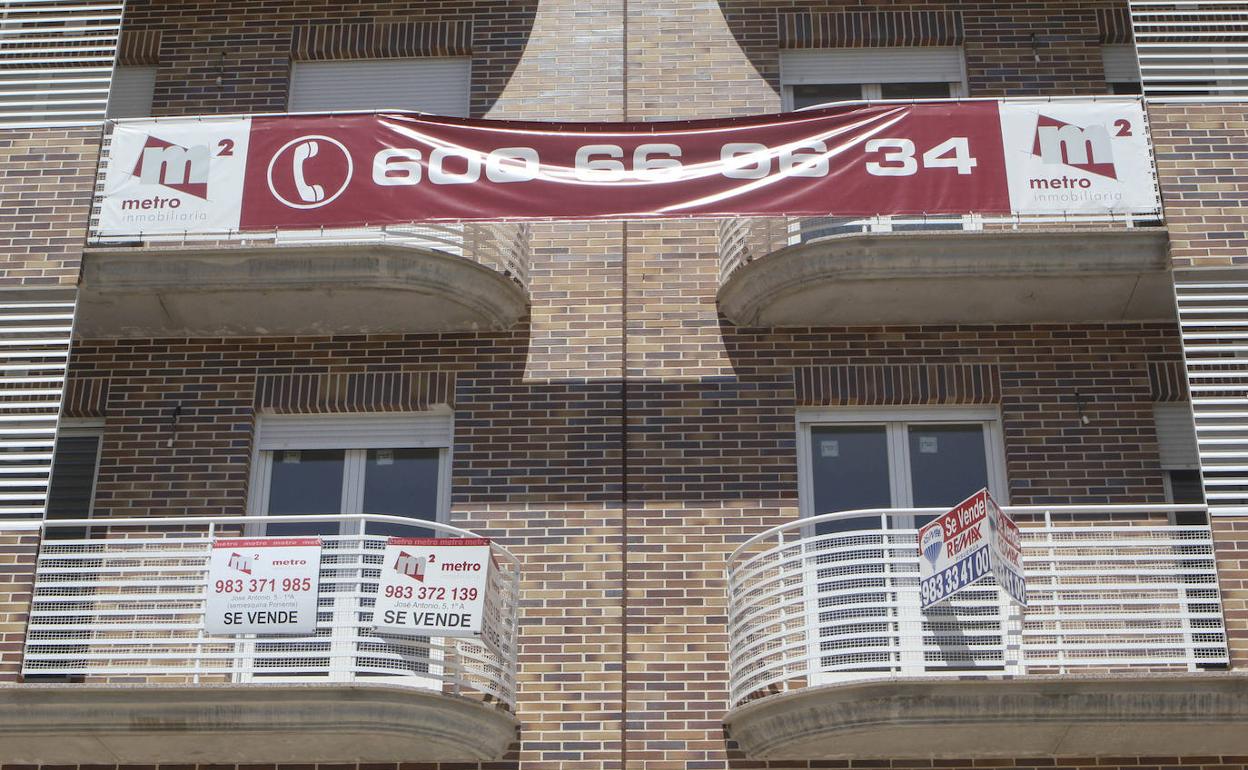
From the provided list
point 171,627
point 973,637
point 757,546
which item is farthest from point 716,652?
point 171,627

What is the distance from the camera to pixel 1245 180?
13.0 m

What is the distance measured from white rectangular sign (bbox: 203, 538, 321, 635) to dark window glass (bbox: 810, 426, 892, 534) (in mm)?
4277

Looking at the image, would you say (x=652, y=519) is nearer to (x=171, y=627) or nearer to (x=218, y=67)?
(x=171, y=627)

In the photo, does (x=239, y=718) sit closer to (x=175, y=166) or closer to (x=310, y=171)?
(x=310, y=171)

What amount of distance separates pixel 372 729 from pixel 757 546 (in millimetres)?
3451

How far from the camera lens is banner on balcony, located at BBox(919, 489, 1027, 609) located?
1038 centimetres

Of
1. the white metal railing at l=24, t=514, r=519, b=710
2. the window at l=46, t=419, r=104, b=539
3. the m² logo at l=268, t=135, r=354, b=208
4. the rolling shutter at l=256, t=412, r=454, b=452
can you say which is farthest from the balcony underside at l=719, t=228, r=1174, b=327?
the window at l=46, t=419, r=104, b=539

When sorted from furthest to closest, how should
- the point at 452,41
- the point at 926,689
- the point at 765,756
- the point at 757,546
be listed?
the point at 452,41
the point at 757,546
the point at 765,756
the point at 926,689

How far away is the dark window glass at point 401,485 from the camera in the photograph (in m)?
13.4

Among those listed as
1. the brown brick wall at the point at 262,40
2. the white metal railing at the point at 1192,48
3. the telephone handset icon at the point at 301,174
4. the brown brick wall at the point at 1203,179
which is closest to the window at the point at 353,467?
the telephone handset icon at the point at 301,174

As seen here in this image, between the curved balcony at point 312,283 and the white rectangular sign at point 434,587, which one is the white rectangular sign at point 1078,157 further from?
the white rectangular sign at point 434,587

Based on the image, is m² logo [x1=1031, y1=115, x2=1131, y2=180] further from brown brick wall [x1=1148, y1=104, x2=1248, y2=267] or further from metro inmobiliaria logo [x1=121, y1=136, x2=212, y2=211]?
metro inmobiliaria logo [x1=121, y1=136, x2=212, y2=211]

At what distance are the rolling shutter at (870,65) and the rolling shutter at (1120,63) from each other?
1.33m

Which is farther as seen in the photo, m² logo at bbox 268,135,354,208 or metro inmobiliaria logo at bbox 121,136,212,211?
metro inmobiliaria logo at bbox 121,136,212,211
